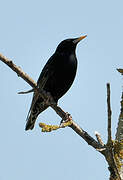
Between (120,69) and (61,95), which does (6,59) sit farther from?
(61,95)

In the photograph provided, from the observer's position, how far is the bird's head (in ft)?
23.6

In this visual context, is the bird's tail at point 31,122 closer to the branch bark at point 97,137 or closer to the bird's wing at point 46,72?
the bird's wing at point 46,72

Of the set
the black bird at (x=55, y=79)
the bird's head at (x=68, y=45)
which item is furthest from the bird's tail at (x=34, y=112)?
the bird's head at (x=68, y=45)

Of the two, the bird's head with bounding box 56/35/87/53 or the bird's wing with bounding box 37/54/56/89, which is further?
the bird's head with bounding box 56/35/87/53

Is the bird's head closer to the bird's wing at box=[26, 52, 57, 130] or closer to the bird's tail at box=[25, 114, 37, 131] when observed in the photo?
the bird's wing at box=[26, 52, 57, 130]

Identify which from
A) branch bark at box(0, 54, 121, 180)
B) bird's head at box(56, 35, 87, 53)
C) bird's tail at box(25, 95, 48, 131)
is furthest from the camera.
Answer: bird's head at box(56, 35, 87, 53)

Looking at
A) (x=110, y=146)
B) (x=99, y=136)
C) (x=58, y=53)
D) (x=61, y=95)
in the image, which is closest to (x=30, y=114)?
(x=61, y=95)

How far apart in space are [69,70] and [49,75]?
0.36 m

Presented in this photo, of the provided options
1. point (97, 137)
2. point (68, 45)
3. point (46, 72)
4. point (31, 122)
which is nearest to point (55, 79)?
point (46, 72)

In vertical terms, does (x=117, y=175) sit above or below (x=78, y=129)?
below

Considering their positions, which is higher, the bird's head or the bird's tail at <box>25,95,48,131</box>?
the bird's head

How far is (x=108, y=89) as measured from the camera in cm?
236

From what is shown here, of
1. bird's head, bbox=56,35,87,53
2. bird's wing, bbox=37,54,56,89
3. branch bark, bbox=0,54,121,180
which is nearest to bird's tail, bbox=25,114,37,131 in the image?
bird's wing, bbox=37,54,56,89

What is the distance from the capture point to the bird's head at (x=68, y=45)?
23.6 feet
